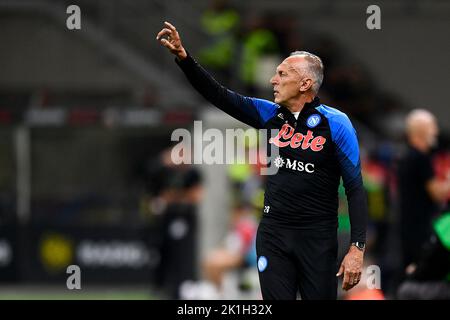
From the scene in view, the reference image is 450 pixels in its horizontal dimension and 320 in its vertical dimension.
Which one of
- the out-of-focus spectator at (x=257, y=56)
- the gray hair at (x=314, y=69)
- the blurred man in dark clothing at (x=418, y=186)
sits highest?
the out-of-focus spectator at (x=257, y=56)

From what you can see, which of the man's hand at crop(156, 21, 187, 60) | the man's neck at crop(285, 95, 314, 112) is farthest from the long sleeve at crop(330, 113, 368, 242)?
the man's hand at crop(156, 21, 187, 60)

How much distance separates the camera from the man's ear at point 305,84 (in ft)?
26.2

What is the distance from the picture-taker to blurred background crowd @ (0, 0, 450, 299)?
15.9 meters

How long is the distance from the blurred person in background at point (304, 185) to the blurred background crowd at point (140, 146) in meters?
6.06

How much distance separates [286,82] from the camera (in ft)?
26.1

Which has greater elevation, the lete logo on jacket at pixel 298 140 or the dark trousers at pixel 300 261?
the lete logo on jacket at pixel 298 140

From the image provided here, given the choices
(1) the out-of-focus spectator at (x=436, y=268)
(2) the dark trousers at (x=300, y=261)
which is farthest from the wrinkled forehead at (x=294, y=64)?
(1) the out-of-focus spectator at (x=436, y=268)

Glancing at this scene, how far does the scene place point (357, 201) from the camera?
789 cm

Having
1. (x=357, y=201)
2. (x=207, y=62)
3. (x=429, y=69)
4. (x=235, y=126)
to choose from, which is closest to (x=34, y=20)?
(x=207, y=62)

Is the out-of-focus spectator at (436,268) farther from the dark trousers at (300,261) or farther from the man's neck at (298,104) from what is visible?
the man's neck at (298,104)

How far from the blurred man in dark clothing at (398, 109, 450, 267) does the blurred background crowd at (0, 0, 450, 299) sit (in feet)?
8.24

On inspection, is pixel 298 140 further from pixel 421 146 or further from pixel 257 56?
pixel 257 56
